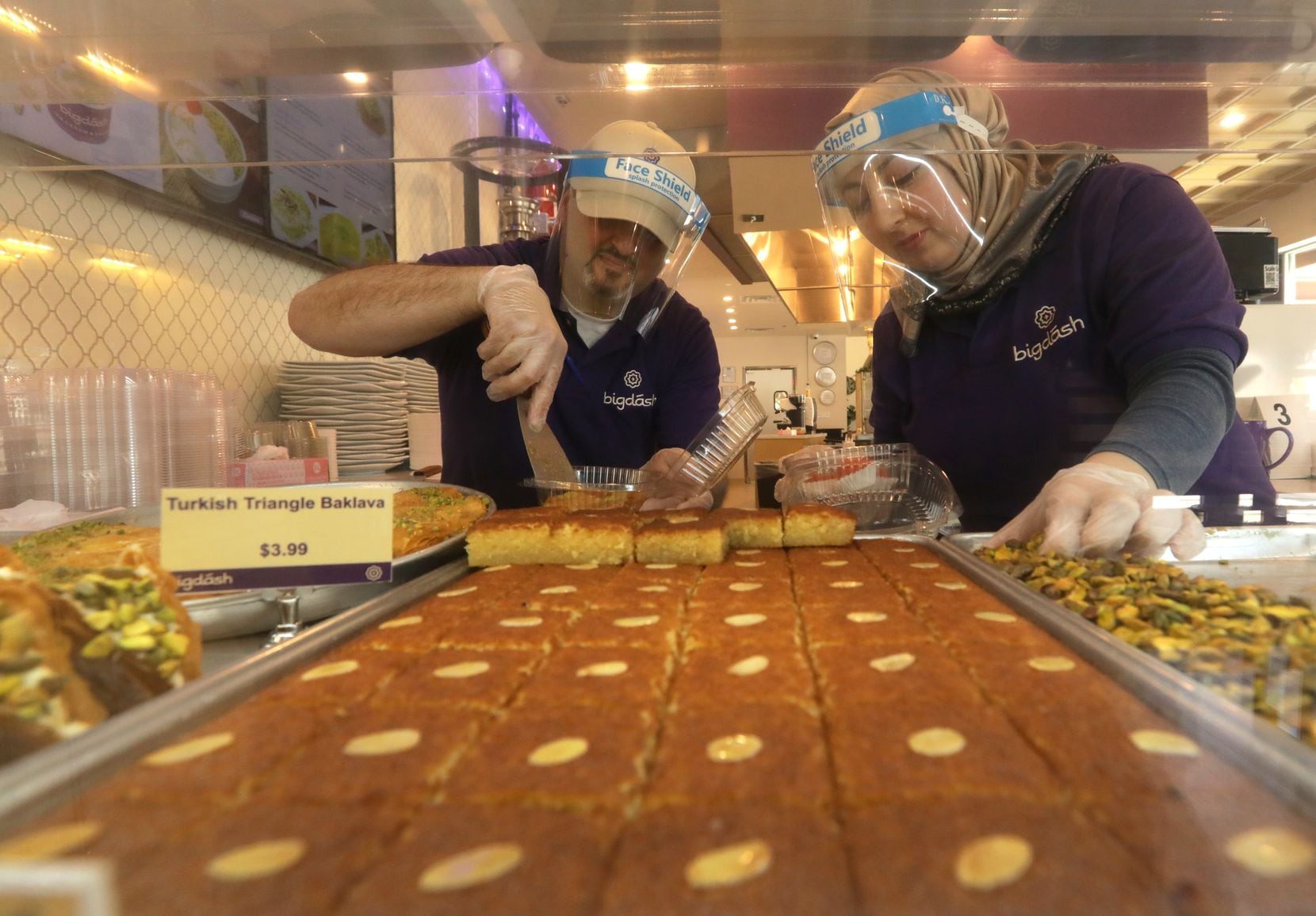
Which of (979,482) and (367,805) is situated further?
(979,482)

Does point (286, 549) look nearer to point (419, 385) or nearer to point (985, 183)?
point (985, 183)

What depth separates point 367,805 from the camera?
54 cm

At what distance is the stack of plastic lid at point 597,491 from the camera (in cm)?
173

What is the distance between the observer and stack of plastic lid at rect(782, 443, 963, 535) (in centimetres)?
178

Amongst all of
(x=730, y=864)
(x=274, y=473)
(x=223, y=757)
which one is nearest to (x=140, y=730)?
(x=223, y=757)

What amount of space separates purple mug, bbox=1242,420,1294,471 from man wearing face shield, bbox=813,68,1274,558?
0.34 meters

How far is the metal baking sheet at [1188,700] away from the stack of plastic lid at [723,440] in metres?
0.62

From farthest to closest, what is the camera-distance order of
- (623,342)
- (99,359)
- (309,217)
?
(623,342), (309,217), (99,359)

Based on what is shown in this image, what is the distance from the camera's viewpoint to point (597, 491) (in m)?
Answer: 1.80

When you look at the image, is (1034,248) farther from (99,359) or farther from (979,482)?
(99,359)

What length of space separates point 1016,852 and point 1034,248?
1800mm

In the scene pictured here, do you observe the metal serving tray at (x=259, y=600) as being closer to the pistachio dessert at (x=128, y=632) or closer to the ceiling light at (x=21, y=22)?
the pistachio dessert at (x=128, y=632)

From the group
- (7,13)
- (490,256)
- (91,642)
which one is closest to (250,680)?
(91,642)

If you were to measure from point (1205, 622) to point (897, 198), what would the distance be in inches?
39.6
